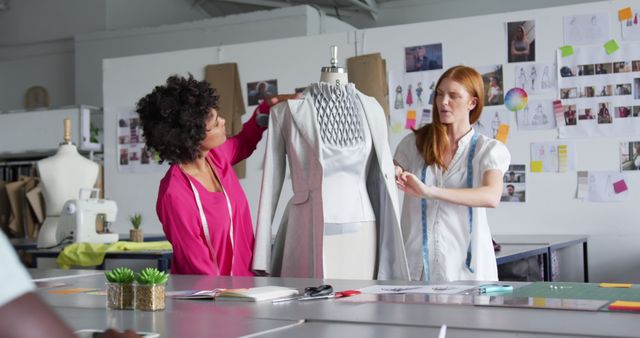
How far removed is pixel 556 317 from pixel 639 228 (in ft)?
12.7

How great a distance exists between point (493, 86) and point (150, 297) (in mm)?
4062

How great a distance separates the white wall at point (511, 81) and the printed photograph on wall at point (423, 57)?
0.15 ft

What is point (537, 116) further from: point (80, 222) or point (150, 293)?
point (150, 293)

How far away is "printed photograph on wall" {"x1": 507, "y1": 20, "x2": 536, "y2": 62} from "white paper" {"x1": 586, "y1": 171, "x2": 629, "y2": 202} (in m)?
0.85

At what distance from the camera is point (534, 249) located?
4094 millimetres

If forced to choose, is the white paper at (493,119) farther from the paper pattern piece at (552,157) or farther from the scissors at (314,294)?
the scissors at (314,294)

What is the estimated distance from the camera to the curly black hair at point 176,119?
2889mm

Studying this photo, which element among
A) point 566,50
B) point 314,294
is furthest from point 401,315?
point 566,50

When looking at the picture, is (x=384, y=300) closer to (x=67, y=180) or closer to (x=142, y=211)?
(x=67, y=180)

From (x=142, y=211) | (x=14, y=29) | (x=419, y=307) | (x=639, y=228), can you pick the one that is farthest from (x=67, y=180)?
(x=14, y=29)

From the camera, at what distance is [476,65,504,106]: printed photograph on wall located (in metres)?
5.52

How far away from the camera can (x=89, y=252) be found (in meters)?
4.60

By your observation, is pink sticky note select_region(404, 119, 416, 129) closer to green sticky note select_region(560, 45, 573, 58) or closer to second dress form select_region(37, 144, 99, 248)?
green sticky note select_region(560, 45, 573, 58)

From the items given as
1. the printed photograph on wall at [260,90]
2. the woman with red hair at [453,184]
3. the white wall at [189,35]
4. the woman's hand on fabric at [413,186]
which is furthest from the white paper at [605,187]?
the white wall at [189,35]
